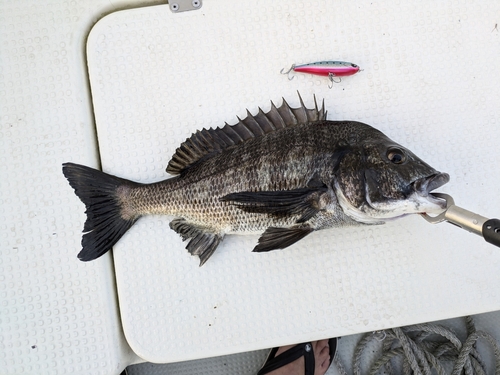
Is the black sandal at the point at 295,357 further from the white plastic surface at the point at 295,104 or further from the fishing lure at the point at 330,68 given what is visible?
the fishing lure at the point at 330,68

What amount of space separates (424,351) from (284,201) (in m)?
1.24

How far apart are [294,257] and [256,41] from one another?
3.04ft

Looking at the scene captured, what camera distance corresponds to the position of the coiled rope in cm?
194

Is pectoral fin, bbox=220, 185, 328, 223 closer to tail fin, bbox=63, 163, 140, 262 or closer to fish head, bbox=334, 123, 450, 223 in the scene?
fish head, bbox=334, 123, 450, 223

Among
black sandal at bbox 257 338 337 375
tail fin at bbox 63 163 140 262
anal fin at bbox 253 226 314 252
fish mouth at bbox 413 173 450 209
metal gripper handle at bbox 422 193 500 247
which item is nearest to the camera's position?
metal gripper handle at bbox 422 193 500 247

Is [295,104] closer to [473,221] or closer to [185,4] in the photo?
[185,4]

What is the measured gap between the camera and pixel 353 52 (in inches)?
65.9

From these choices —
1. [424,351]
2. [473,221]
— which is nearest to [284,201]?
[473,221]

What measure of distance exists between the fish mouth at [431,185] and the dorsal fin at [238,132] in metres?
0.44

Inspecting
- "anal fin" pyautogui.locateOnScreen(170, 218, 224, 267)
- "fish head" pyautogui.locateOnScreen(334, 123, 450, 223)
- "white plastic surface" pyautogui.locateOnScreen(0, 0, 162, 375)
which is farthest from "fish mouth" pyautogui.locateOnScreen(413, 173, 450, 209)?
"white plastic surface" pyautogui.locateOnScreen(0, 0, 162, 375)

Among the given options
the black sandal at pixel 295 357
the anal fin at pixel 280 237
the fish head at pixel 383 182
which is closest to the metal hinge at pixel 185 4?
the fish head at pixel 383 182

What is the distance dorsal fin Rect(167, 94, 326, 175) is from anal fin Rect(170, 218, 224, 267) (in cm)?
22

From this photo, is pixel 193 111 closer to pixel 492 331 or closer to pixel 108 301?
pixel 108 301

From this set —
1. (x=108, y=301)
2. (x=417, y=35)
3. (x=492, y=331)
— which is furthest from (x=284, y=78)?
(x=492, y=331)
